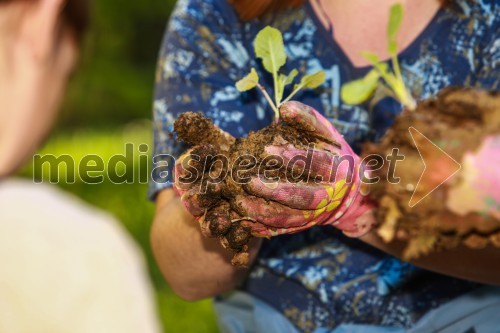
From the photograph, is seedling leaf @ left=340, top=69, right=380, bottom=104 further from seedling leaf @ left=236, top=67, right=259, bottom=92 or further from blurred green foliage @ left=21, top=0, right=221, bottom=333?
blurred green foliage @ left=21, top=0, right=221, bottom=333

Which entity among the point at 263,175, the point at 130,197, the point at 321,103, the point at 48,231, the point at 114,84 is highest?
the point at 263,175

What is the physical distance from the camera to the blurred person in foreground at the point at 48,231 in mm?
2523

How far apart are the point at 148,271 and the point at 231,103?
2215 millimetres

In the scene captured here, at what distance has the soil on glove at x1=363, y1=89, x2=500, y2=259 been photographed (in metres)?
1.03

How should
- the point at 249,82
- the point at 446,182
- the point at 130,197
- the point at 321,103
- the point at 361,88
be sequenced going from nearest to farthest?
1. the point at 446,182
2. the point at 249,82
3. the point at 361,88
4. the point at 321,103
5. the point at 130,197

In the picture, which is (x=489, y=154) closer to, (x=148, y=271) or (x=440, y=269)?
(x=440, y=269)

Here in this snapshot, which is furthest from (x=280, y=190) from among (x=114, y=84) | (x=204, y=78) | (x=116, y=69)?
(x=116, y=69)

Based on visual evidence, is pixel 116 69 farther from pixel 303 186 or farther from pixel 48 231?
pixel 303 186

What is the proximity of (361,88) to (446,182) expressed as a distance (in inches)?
15.5

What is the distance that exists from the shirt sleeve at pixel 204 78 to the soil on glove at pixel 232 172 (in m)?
0.37

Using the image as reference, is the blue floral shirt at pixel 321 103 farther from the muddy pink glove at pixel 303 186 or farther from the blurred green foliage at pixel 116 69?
the blurred green foliage at pixel 116 69

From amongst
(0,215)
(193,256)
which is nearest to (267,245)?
(193,256)

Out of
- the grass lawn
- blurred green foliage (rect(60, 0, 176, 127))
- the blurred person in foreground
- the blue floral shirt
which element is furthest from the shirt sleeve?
blurred green foliage (rect(60, 0, 176, 127))

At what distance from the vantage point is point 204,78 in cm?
158
